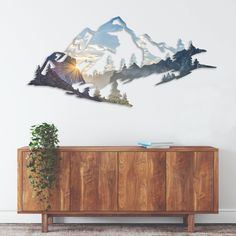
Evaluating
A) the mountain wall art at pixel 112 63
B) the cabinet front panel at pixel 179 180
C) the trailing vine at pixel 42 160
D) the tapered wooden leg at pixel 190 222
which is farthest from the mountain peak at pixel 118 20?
the tapered wooden leg at pixel 190 222

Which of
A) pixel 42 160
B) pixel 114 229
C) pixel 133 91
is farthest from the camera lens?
pixel 133 91

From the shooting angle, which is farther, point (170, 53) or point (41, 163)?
point (170, 53)

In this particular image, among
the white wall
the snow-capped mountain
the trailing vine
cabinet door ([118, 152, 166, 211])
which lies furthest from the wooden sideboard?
the snow-capped mountain

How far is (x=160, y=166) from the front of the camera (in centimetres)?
423

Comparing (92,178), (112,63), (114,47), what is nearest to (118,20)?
(114,47)

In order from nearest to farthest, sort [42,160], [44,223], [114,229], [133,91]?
1. [42,160]
2. [44,223]
3. [114,229]
4. [133,91]

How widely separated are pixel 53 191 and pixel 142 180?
2.40 feet

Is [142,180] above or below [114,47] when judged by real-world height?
below

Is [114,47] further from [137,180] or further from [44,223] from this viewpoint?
[44,223]

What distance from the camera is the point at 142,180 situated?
167 inches

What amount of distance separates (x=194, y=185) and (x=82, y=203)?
93cm

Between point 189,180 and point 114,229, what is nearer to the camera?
point 189,180

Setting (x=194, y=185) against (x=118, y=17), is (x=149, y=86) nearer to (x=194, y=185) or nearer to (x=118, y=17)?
(x=118, y=17)

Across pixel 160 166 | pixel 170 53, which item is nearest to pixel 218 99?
pixel 170 53
